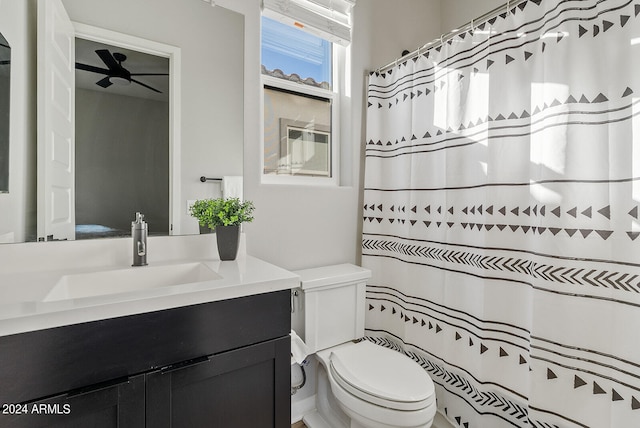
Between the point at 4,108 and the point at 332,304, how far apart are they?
4.91 feet

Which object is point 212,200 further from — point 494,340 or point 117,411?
point 494,340

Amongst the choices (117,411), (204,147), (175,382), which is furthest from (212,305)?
(204,147)

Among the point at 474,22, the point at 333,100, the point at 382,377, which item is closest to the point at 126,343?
the point at 382,377

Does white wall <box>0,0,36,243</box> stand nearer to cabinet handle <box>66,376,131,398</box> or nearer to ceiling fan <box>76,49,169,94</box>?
ceiling fan <box>76,49,169,94</box>

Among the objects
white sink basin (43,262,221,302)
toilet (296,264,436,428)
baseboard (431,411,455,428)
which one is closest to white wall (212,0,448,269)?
toilet (296,264,436,428)

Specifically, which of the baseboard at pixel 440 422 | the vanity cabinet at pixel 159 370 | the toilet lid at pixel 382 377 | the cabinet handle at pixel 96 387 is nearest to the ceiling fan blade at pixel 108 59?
the vanity cabinet at pixel 159 370

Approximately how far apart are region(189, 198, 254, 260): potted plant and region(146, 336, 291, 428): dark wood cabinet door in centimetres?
45

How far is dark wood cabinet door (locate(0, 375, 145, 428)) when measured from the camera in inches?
27.9

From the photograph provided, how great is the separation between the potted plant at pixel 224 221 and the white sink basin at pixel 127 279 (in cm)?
13

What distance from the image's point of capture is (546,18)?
1.16 metres

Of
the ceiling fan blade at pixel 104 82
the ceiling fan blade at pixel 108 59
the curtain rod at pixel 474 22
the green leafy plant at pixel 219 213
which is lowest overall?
the green leafy plant at pixel 219 213

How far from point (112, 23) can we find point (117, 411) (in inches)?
53.6

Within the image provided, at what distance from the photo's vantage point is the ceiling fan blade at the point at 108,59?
122 cm

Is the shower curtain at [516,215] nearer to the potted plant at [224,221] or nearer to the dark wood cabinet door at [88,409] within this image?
the potted plant at [224,221]
